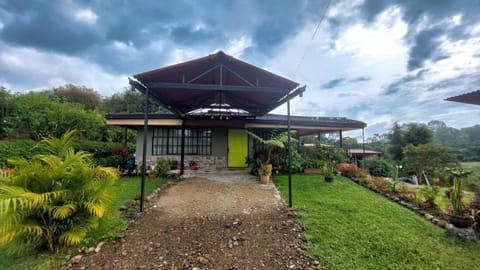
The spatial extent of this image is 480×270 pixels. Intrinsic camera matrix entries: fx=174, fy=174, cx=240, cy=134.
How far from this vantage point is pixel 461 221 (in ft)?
10.9

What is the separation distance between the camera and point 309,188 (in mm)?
5594

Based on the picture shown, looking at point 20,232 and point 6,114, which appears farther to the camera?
point 6,114

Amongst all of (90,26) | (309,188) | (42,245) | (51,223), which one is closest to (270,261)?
(51,223)

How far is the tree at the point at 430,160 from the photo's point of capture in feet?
31.5

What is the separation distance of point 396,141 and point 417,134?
1693 mm

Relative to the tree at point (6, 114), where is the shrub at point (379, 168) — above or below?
below

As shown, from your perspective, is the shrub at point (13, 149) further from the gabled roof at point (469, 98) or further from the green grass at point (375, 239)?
the gabled roof at point (469, 98)

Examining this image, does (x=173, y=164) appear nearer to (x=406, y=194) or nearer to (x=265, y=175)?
(x=265, y=175)

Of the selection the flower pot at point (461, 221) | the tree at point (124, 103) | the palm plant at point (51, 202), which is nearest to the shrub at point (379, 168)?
the flower pot at point (461, 221)

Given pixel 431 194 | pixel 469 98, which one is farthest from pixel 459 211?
pixel 469 98

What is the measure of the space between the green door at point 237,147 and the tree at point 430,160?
1009 cm

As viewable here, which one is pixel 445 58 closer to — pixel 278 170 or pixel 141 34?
pixel 278 170

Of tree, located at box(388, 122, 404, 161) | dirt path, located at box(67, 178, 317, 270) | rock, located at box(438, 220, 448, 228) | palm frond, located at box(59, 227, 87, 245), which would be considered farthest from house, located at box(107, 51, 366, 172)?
tree, located at box(388, 122, 404, 161)

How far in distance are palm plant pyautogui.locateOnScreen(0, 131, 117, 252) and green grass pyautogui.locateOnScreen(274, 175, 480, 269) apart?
3.38 m
